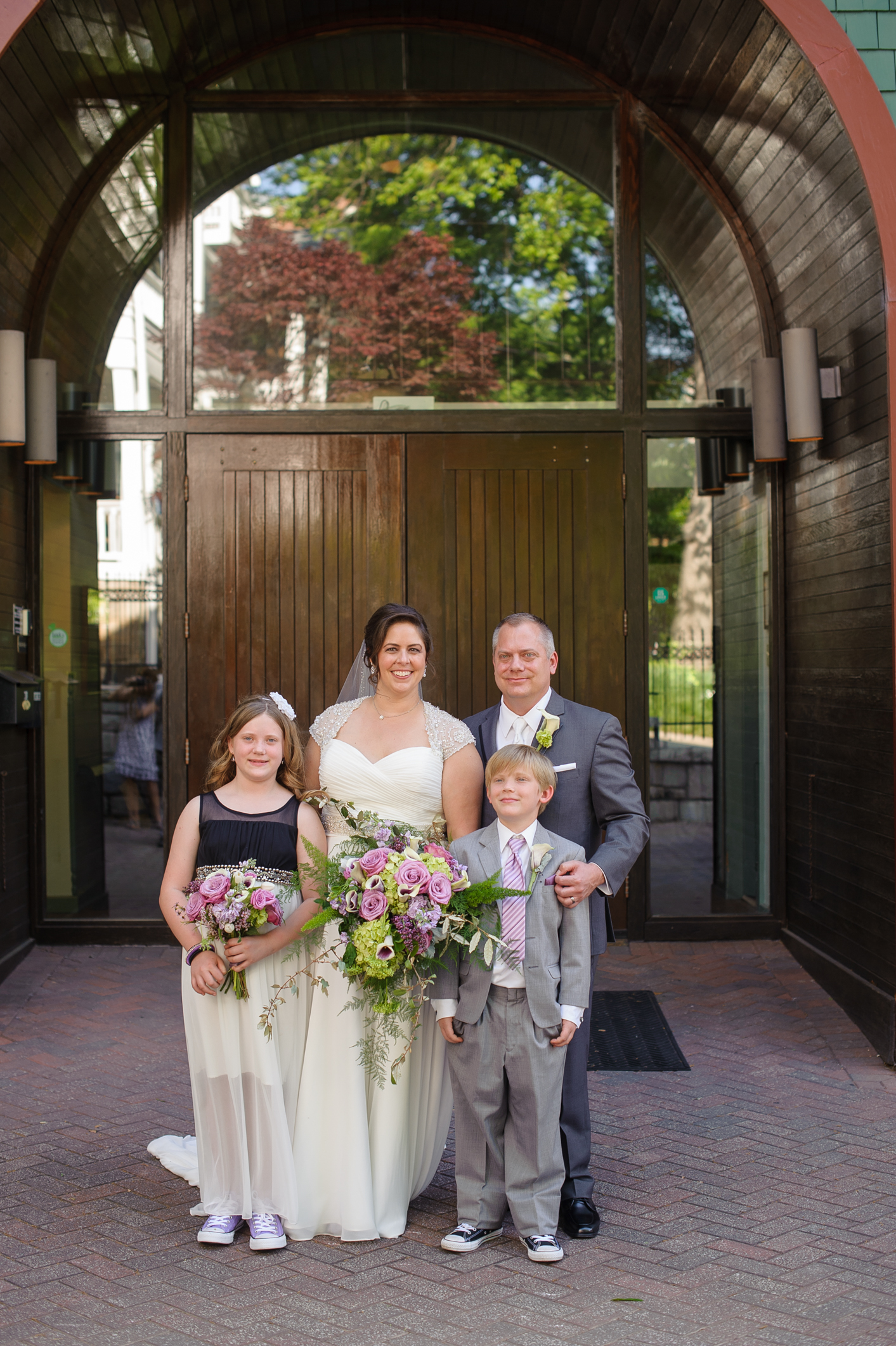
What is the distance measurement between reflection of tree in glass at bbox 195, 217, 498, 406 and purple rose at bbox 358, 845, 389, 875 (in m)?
4.31

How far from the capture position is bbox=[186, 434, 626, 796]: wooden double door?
6812mm

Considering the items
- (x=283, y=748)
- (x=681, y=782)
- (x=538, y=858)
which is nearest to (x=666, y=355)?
(x=681, y=782)

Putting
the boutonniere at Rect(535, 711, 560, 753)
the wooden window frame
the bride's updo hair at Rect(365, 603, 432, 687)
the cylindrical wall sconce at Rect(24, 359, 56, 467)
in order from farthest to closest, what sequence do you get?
the wooden window frame < the cylindrical wall sconce at Rect(24, 359, 56, 467) < the bride's updo hair at Rect(365, 603, 432, 687) < the boutonniere at Rect(535, 711, 560, 753)

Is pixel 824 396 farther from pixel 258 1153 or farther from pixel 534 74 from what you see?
pixel 258 1153

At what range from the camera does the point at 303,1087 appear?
142 inches

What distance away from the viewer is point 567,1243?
11.3 feet

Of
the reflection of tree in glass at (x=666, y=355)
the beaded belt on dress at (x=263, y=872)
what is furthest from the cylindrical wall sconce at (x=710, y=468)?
the beaded belt on dress at (x=263, y=872)

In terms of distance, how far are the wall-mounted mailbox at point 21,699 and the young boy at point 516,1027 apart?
3.61 m

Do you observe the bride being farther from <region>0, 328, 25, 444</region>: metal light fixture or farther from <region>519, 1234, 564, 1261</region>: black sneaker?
<region>0, 328, 25, 444</region>: metal light fixture

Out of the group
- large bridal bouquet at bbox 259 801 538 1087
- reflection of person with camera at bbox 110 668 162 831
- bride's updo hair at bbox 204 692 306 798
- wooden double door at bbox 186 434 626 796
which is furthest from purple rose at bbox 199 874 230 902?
reflection of person with camera at bbox 110 668 162 831

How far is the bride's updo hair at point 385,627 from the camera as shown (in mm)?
3846

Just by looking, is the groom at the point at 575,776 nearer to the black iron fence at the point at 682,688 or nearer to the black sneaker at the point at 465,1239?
the black sneaker at the point at 465,1239

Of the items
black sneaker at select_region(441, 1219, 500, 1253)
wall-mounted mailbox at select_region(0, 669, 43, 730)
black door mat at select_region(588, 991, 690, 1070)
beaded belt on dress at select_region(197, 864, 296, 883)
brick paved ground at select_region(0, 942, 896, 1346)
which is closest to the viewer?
brick paved ground at select_region(0, 942, 896, 1346)

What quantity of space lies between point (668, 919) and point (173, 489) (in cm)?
387
